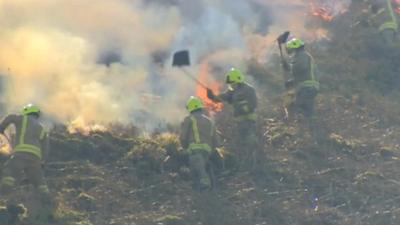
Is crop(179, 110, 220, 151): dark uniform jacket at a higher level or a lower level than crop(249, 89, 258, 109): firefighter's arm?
lower

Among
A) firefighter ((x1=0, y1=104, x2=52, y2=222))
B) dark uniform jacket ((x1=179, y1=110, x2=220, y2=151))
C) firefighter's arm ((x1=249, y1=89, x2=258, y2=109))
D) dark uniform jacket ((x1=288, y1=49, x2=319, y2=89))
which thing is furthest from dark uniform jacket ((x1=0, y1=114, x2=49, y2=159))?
dark uniform jacket ((x1=288, y1=49, x2=319, y2=89))

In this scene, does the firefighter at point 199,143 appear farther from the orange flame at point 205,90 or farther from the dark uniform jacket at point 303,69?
the dark uniform jacket at point 303,69

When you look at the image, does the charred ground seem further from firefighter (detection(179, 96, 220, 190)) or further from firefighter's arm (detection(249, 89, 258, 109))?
firefighter's arm (detection(249, 89, 258, 109))

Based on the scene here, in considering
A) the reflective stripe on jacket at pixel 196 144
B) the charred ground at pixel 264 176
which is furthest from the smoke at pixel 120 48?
the reflective stripe on jacket at pixel 196 144

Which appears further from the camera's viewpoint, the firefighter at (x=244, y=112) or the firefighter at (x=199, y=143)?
the firefighter at (x=244, y=112)

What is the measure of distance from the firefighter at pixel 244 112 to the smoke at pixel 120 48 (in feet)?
5.62

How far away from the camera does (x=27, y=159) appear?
15.0 m

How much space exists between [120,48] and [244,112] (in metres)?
5.12

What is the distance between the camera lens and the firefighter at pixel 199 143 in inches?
637

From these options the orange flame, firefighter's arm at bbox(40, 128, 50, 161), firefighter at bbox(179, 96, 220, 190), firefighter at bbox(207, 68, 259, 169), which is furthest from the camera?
the orange flame

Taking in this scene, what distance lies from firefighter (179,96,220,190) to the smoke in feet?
7.74

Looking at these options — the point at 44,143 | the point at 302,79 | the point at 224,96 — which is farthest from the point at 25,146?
the point at 302,79

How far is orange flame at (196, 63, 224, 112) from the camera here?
64.4ft

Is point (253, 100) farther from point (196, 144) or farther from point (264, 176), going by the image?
point (196, 144)
